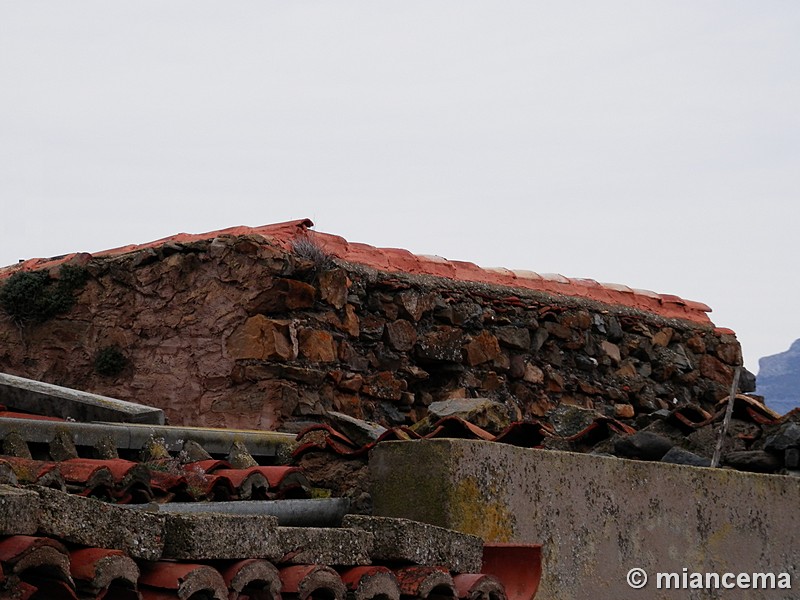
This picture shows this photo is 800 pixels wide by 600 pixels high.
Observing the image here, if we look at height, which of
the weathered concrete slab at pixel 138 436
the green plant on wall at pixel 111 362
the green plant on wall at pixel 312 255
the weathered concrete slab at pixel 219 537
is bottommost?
the weathered concrete slab at pixel 219 537

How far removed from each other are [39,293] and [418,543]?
472 centimetres

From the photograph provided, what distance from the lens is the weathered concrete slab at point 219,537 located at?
9.87 ft

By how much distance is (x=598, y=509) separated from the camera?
15.0 feet

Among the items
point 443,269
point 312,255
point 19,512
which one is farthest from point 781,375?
point 19,512

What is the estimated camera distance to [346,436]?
16.4 feet

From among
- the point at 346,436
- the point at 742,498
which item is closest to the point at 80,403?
the point at 346,436

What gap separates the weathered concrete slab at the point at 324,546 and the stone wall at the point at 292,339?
10.5 feet

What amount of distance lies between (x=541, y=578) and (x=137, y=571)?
1865 mm

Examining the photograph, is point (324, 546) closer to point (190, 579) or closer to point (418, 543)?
point (418, 543)

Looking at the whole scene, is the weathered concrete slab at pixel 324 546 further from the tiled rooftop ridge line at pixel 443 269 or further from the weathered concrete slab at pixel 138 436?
the tiled rooftop ridge line at pixel 443 269

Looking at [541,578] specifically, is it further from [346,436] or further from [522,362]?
[522,362]

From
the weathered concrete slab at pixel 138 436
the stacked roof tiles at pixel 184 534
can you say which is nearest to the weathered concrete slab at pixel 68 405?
the weathered concrete slab at pixel 138 436

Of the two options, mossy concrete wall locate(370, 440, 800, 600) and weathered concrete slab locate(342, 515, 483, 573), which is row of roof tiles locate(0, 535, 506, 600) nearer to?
weathered concrete slab locate(342, 515, 483, 573)

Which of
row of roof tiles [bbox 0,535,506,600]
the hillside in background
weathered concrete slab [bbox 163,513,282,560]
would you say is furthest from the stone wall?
the hillside in background
